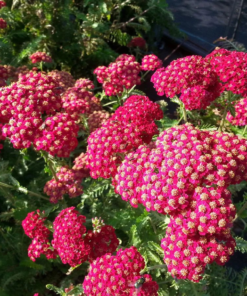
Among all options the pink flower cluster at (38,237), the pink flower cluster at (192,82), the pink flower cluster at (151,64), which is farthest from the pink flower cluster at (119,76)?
the pink flower cluster at (38,237)

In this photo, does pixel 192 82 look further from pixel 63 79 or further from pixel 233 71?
pixel 63 79

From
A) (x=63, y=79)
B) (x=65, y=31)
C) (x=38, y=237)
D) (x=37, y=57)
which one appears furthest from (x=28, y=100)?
(x=65, y=31)

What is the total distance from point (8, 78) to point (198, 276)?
2.34m

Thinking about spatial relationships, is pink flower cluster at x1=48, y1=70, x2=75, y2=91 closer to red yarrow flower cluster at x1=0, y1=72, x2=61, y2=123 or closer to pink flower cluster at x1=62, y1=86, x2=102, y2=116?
pink flower cluster at x1=62, y1=86, x2=102, y2=116

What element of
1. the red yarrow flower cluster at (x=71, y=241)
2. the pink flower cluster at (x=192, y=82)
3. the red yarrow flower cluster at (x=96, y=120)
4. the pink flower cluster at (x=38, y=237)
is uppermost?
the pink flower cluster at (x=192, y=82)

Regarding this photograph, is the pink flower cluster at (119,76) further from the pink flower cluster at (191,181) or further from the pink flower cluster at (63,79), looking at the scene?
the pink flower cluster at (191,181)

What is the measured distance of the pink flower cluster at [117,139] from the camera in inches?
75.0

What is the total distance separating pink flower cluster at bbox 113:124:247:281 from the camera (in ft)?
4.96

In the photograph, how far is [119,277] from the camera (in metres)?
1.61

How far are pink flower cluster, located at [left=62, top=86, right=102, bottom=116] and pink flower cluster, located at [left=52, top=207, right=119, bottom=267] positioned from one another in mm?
840

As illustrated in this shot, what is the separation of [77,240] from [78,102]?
1.10 m

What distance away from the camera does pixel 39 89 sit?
2.18 meters

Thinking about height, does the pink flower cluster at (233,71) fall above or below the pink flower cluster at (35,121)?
above

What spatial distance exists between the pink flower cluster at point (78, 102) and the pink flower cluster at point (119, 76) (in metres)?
0.16
